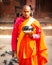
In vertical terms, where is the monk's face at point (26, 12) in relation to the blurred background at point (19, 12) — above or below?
above

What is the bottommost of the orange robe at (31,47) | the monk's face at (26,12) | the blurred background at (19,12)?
the blurred background at (19,12)

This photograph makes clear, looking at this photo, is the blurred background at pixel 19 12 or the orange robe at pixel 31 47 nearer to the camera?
the orange robe at pixel 31 47

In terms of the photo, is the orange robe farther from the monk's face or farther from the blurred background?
the blurred background

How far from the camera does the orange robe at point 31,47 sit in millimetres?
5371

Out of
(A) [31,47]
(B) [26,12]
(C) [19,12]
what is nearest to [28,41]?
(A) [31,47]

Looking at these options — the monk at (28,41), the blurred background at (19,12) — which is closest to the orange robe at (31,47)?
the monk at (28,41)

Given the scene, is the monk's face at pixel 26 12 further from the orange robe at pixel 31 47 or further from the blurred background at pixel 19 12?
the blurred background at pixel 19 12

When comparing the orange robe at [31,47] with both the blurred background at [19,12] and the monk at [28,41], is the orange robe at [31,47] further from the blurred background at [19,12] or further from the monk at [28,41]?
the blurred background at [19,12]

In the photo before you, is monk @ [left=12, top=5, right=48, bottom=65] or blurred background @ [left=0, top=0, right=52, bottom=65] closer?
monk @ [left=12, top=5, right=48, bottom=65]

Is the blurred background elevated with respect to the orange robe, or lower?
lower

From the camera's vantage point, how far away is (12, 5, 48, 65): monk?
17.5ft

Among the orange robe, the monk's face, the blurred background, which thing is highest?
the monk's face

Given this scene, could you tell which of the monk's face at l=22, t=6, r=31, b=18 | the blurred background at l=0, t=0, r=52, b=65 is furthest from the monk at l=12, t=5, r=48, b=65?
the blurred background at l=0, t=0, r=52, b=65

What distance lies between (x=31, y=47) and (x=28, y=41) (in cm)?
11
